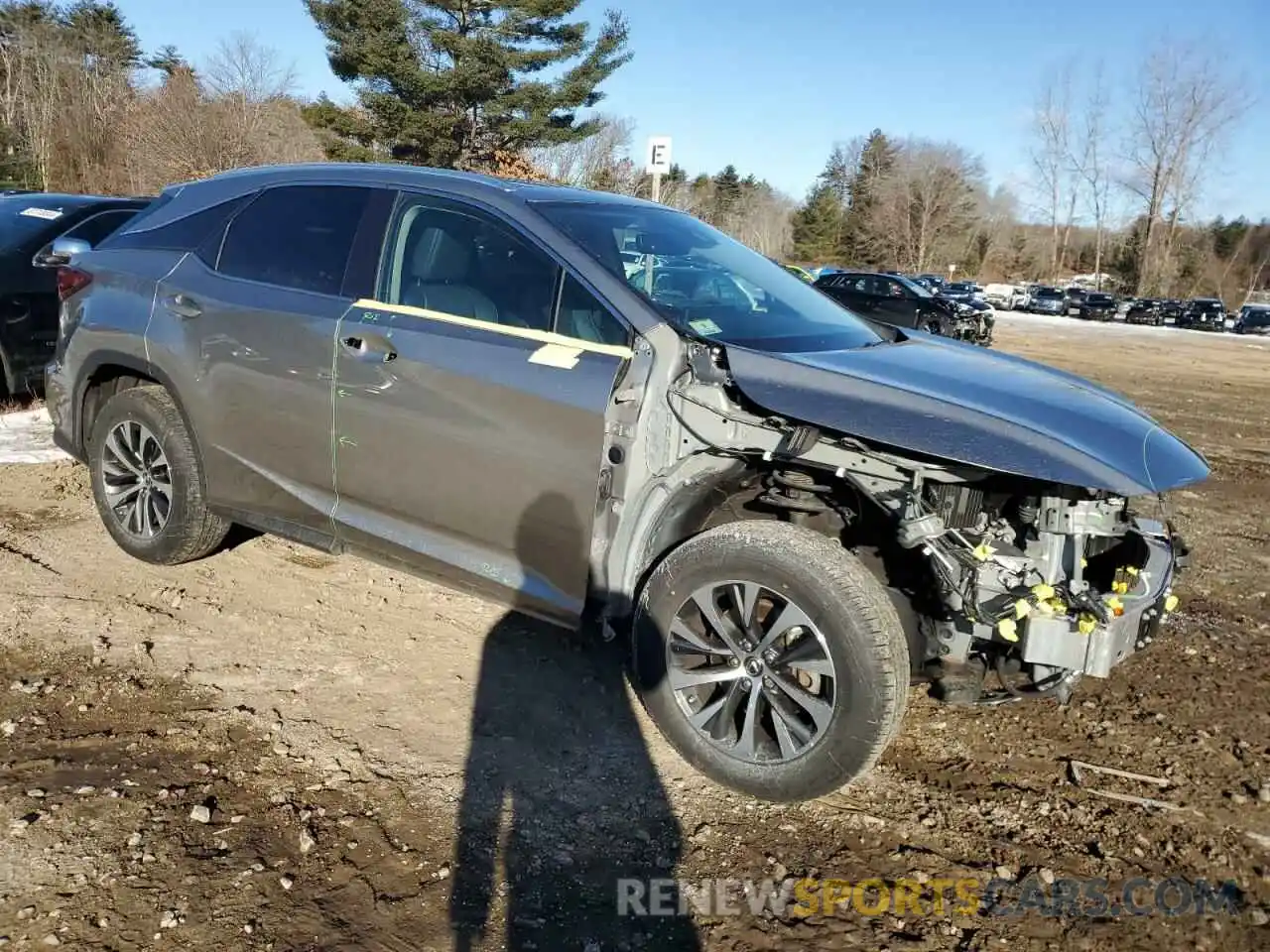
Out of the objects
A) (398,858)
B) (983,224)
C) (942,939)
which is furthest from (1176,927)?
(983,224)

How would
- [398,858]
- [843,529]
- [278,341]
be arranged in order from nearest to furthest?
[398,858] → [843,529] → [278,341]

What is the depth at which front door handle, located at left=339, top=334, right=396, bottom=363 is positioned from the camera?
11.6 feet

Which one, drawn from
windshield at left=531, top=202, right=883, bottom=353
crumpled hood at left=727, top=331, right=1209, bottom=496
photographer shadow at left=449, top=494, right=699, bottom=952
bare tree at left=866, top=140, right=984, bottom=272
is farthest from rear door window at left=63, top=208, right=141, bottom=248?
bare tree at left=866, top=140, right=984, bottom=272

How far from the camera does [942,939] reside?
8.13ft

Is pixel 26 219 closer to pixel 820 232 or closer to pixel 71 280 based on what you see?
pixel 71 280

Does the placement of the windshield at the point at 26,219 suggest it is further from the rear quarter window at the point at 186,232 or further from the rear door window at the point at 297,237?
the rear door window at the point at 297,237

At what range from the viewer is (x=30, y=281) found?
694 centimetres

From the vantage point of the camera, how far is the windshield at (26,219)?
7.00 metres

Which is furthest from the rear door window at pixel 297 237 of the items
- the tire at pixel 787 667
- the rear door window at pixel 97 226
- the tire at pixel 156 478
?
the rear door window at pixel 97 226

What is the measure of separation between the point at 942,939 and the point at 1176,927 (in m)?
0.65

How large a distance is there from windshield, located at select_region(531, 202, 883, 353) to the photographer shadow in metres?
0.85

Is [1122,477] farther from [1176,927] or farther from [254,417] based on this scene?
[254,417]

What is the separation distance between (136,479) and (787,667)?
10.8 feet

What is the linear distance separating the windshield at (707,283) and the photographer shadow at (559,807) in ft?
2.79
